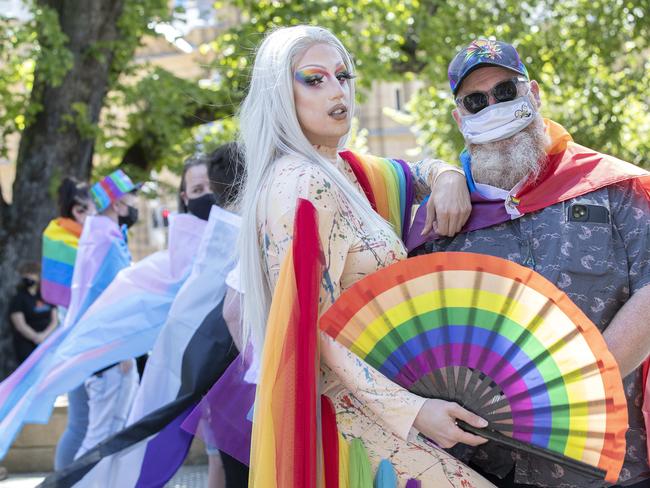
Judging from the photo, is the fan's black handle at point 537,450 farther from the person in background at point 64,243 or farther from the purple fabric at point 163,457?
the person in background at point 64,243

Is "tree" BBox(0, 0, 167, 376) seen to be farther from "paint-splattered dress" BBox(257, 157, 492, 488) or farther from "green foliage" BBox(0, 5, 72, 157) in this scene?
"paint-splattered dress" BBox(257, 157, 492, 488)

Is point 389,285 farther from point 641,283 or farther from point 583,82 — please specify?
point 583,82

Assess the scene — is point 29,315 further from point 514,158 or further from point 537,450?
point 537,450

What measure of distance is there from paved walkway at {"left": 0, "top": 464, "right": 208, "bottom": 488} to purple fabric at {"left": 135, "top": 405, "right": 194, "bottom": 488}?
283cm

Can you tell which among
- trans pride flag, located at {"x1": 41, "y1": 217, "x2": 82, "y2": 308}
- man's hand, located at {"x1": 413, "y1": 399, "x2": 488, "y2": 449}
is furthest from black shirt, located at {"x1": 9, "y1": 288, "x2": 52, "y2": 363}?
man's hand, located at {"x1": 413, "y1": 399, "x2": 488, "y2": 449}

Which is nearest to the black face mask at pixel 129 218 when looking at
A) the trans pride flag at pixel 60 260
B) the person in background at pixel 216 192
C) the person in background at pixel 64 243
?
the person in background at pixel 64 243

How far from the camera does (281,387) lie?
7.70ft

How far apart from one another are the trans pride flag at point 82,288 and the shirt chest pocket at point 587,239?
144 inches

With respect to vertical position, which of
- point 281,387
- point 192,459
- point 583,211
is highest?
point 583,211

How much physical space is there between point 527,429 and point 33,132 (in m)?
9.66

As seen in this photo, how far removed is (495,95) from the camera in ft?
9.58

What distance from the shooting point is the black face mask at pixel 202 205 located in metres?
5.18

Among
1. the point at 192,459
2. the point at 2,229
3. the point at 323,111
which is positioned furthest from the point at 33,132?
the point at 323,111

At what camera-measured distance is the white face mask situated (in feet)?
9.46
